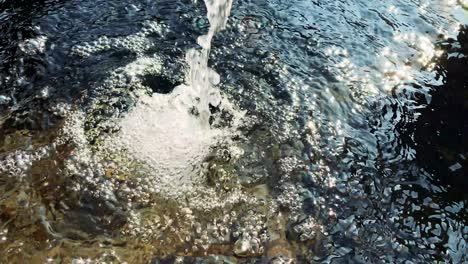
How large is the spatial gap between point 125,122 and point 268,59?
134 cm

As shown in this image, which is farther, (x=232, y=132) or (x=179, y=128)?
(x=179, y=128)

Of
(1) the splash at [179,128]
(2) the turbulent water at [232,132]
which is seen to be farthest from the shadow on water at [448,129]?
(1) the splash at [179,128]

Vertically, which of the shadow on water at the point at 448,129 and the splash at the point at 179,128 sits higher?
the shadow on water at the point at 448,129

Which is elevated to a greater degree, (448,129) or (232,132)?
(448,129)

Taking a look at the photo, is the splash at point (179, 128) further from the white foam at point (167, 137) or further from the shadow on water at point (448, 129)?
the shadow on water at point (448, 129)

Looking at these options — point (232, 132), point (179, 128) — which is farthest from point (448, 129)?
point (179, 128)

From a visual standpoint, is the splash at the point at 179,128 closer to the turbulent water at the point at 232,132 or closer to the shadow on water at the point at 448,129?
the turbulent water at the point at 232,132

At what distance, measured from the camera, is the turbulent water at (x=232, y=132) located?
2.52m

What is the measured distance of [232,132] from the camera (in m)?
3.17

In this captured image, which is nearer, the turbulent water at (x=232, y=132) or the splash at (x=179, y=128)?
the turbulent water at (x=232, y=132)

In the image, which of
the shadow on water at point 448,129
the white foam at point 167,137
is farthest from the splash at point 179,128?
the shadow on water at point 448,129

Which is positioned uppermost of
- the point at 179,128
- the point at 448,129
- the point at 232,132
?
the point at 448,129

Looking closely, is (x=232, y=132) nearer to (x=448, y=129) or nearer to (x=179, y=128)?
(x=179, y=128)

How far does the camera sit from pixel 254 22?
413cm
